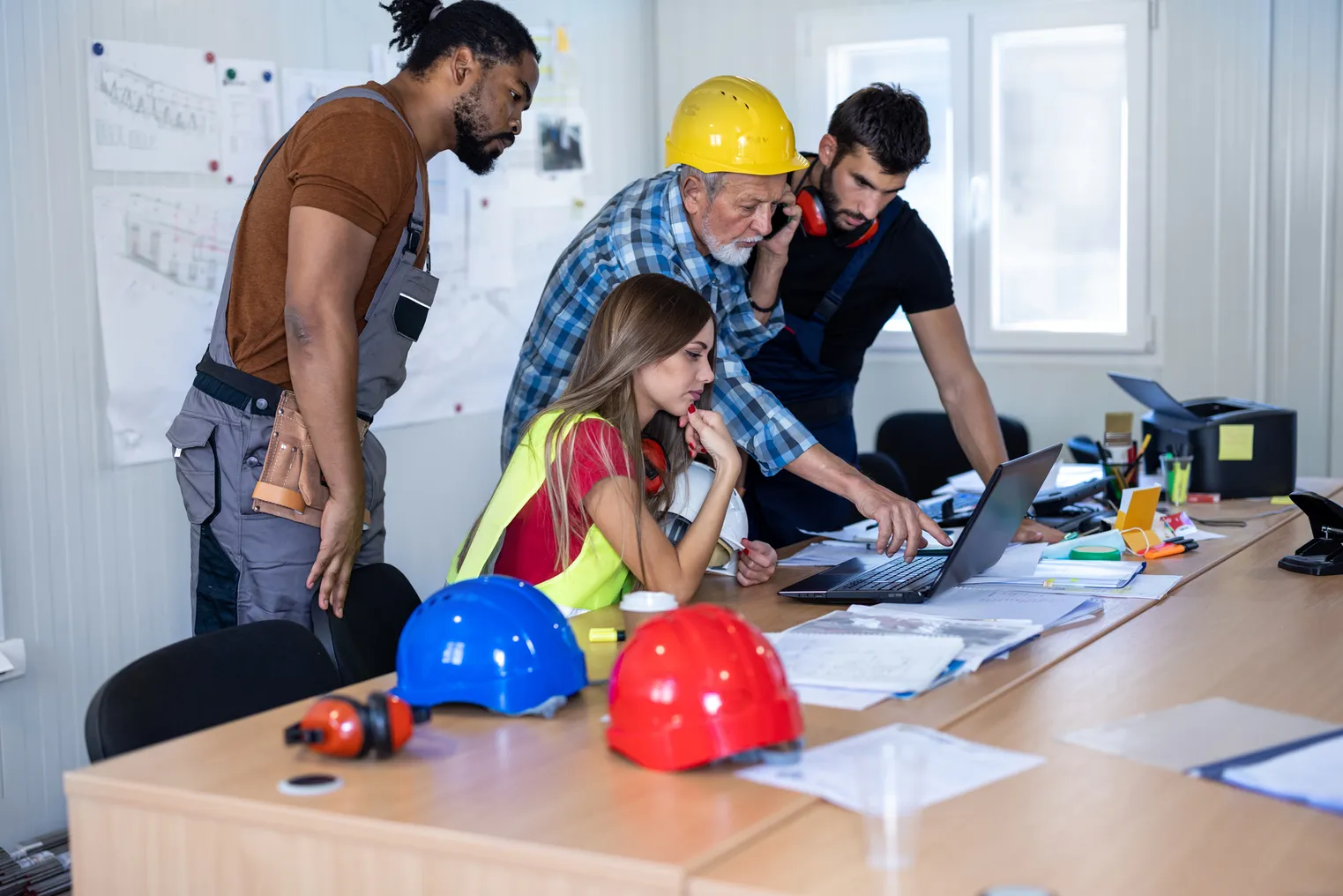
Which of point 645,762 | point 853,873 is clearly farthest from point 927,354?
point 853,873

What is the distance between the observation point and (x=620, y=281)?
256cm

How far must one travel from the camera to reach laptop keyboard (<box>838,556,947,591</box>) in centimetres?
217

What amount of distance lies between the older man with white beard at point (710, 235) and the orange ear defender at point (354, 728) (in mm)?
1236

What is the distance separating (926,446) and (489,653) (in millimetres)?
3106

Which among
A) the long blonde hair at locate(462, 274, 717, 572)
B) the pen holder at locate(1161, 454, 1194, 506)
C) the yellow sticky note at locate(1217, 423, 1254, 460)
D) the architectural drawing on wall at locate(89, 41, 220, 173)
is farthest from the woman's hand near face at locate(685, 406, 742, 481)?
the architectural drawing on wall at locate(89, 41, 220, 173)

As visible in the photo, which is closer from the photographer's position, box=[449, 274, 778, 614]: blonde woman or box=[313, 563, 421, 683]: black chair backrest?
box=[313, 563, 421, 683]: black chair backrest

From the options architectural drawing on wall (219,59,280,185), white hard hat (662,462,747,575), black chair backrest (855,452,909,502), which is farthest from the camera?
black chair backrest (855,452,909,502)

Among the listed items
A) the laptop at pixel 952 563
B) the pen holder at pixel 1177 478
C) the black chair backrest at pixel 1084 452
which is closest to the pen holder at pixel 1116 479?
the pen holder at pixel 1177 478

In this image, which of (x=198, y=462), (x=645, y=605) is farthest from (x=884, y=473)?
(x=198, y=462)

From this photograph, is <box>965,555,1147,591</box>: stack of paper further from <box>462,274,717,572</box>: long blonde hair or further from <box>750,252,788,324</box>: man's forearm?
<box>750,252,788,324</box>: man's forearm

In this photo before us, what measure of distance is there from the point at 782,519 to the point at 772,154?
37.8 inches

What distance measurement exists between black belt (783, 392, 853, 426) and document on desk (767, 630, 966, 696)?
1.44 metres

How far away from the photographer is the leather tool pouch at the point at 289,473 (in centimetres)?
226

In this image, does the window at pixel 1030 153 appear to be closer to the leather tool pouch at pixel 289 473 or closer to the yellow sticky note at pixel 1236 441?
the yellow sticky note at pixel 1236 441
